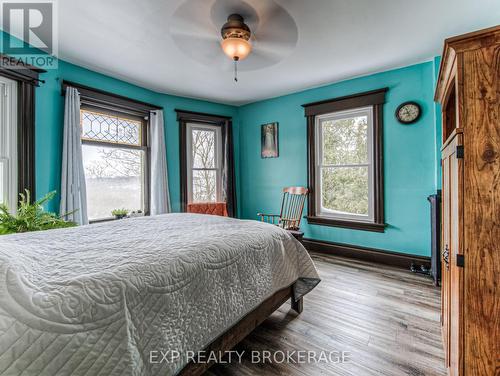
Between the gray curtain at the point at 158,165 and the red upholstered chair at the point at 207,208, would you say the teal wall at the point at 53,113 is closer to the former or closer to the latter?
the gray curtain at the point at 158,165

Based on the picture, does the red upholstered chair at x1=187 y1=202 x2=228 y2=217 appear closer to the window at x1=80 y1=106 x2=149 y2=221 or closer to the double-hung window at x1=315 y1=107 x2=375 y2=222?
the window at x1=80 y1=106 x2=149 y2=221

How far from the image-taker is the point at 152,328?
976 millimetres

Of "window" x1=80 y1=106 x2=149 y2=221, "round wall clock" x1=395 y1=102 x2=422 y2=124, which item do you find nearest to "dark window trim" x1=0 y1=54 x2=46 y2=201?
"window" x1=80 y1=106 x2=149 y2=221

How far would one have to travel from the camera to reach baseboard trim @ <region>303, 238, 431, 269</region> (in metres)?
3.16

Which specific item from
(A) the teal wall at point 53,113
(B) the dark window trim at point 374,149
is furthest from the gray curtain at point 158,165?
(B) the dark window trim at point 374,149

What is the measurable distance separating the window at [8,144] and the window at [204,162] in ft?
7.29

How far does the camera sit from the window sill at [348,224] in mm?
3414

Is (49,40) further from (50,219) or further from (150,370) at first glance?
(150,370)

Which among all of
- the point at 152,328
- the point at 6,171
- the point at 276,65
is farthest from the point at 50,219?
the point at 276,65

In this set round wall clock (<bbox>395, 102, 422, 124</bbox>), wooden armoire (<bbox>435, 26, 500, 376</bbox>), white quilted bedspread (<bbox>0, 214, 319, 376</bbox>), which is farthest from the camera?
round wall clock (<bbox>395, 102, 422, 124</bbox>)

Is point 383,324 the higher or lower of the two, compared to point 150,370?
lower

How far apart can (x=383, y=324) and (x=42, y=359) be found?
7.29 feet

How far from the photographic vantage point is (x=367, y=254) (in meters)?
3.49

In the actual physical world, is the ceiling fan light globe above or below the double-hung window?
above
